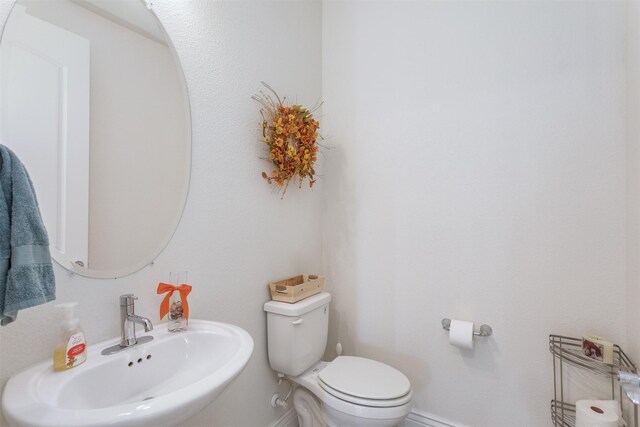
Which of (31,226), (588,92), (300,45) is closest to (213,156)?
(31,226)

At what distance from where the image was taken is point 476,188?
1.52 meters

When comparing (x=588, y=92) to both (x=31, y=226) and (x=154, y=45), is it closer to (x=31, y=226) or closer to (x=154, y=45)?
(x=154, y=45)

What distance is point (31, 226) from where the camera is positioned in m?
0.66

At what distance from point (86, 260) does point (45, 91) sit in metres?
0.49

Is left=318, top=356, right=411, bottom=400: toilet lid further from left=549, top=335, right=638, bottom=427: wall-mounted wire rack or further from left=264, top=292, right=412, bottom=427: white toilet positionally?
left=549, top=335, right=638, bottom=427: wall-mounted wire rack

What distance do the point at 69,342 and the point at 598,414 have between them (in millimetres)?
1740

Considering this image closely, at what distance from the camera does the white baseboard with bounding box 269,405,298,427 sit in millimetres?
1624

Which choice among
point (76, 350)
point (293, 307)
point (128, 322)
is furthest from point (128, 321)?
point (293, 307)

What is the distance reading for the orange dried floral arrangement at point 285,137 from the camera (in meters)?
1.50

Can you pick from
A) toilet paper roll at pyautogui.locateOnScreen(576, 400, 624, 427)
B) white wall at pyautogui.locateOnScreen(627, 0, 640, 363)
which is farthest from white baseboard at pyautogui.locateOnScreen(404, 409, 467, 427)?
white wall at pyautogui.locateOnScreen(627, 0, 640, 363)

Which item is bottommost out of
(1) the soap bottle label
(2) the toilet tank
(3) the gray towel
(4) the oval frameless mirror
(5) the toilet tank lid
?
(2) the toilet tank

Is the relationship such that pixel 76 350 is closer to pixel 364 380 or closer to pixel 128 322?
pixel 128 322

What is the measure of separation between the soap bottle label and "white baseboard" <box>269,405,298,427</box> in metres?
1.10

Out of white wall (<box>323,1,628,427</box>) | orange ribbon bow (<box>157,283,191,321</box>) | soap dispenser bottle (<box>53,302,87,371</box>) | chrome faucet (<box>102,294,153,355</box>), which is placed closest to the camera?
soap dispenser bottle (<box>53,302,87,371</box>)
